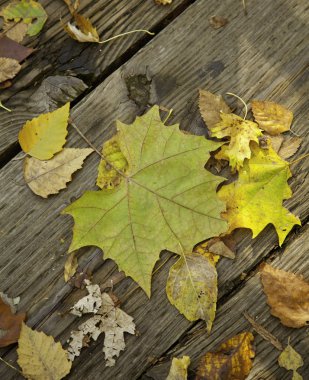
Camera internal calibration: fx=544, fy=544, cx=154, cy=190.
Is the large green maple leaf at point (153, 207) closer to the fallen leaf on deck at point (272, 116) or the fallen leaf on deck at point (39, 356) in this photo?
the fallen leaf on deck at point (272, 116)

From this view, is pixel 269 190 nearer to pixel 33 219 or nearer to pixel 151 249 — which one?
pixel 151 249

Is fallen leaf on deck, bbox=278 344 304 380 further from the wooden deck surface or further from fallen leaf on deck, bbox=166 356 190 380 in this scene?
fallen leaf on deck, bbox=166 356 190 380

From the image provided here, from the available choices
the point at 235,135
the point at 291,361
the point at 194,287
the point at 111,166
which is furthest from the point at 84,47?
the point at 291,361

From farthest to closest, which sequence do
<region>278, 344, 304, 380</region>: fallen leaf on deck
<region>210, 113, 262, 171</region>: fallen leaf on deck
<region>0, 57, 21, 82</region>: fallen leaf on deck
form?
1. <region>0, 57, 21, 82</region>: fallen leaf on deck
2. <region>210, 113, 262, 171</region>: fallen leaf on deck
3. <region>278, 344, 304, 380</region>: fallen leaf on deck

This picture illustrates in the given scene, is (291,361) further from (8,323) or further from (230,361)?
(8,323)

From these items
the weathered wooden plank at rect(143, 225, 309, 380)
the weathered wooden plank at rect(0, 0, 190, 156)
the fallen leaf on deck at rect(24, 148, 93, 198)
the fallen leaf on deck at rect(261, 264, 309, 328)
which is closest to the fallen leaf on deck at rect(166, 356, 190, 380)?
the weathered wooden plank at rect(143, 225, 309, 380)
